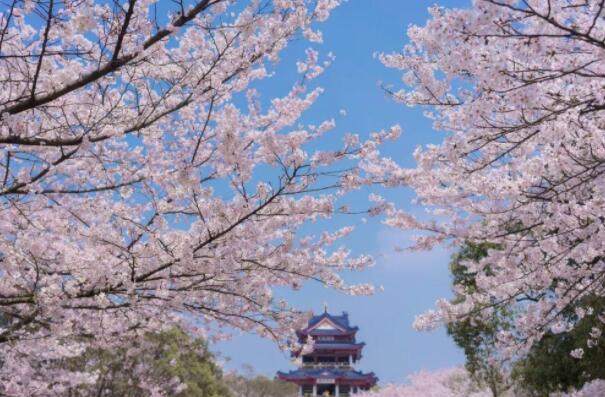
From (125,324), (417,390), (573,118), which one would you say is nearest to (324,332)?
(417,390)

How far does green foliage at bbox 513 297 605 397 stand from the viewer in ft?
38.5

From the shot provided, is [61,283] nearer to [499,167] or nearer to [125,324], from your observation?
[125,324]

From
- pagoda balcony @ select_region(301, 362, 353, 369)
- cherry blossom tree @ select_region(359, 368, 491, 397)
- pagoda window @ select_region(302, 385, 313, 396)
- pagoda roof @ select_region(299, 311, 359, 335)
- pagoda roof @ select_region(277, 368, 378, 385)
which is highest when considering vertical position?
pagoda roof @ select_region(299, 311, 359, 335)

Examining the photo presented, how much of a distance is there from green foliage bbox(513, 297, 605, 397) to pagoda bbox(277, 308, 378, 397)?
105 feet

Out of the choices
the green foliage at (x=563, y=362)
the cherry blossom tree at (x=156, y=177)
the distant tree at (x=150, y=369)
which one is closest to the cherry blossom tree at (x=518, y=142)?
the cherry blossom tree at (x=156, y=177)

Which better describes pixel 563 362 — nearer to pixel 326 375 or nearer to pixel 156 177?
pixel 156 177

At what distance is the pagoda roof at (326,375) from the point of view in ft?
153

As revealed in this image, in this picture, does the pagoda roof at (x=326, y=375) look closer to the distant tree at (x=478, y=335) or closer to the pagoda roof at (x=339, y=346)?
the pagoda roof at (x=339, y=346)

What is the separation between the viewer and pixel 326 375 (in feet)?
153

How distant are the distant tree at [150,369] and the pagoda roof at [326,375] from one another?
26.7 metres

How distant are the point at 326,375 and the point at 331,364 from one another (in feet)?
8.52

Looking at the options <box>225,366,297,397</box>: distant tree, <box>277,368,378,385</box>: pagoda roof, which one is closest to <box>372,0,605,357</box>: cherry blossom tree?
<box>225,366,297,397</box>: distant tree

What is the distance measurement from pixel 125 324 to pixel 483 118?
531 centimetres

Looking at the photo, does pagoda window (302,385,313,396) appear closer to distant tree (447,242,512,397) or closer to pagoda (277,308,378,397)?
pagoda (277,308,378,397)
